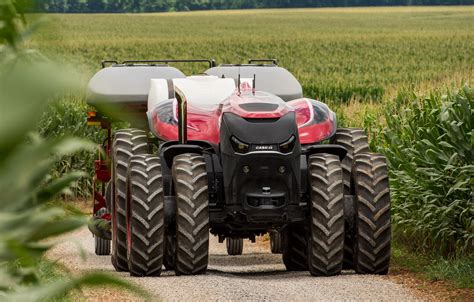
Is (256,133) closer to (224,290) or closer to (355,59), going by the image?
(224,290)

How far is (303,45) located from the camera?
264 feet

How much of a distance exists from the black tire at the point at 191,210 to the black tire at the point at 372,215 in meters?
1.33

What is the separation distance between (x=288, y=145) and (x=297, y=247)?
142 centimetres

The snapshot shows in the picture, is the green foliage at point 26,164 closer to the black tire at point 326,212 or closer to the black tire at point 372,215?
the black tire at point 326,212

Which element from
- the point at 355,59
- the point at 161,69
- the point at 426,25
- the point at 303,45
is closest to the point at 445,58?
the point at 355,59

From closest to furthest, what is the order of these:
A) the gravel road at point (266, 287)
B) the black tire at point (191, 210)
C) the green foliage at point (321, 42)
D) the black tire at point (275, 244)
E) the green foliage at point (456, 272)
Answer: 1. the gravel road at point (266, 287)
2. the black tire at point (191, 210)
3. the green foliage at point (456, 272)
4. the black tire at point (275, 244)
5. the green foliage at point (321, 42)

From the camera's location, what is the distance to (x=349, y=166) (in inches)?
440

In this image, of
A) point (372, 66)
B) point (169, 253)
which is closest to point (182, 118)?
point (169, 253)

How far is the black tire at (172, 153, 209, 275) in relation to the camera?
981cm

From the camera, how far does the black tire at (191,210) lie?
32.2 feet

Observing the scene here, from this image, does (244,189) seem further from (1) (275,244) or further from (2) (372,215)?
(1) (275,244)

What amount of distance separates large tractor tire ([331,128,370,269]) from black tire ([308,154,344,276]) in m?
0.26

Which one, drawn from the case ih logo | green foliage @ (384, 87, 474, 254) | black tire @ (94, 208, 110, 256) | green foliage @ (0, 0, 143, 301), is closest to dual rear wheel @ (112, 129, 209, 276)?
the case ih logo

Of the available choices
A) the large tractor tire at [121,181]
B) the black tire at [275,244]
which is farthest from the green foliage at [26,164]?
the black tire at [275,244]
